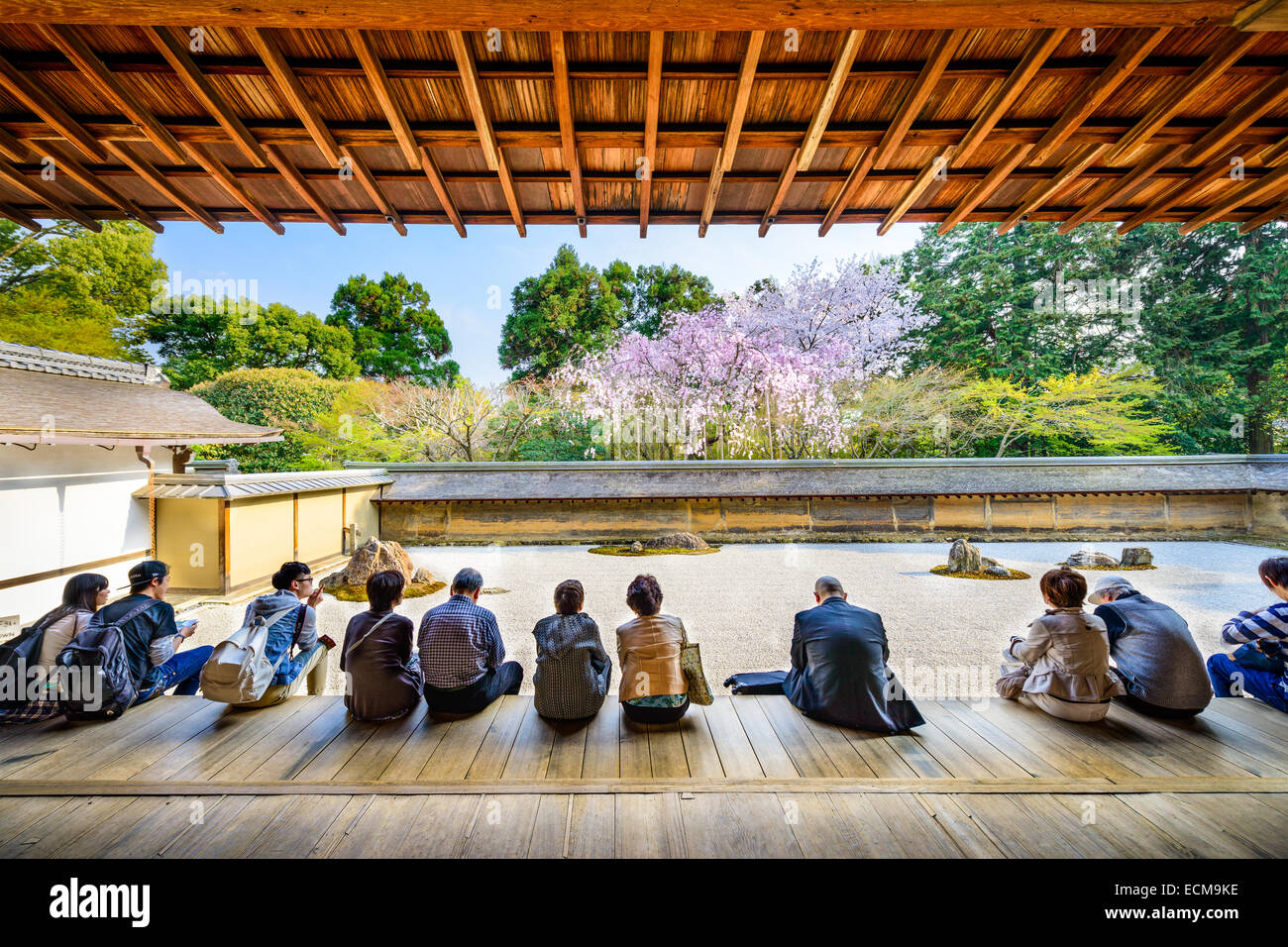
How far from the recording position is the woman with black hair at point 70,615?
8.45ft

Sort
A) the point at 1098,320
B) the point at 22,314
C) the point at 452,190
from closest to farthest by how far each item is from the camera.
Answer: the point at 452,190 < the point at 22,314 < the point at 1098,320

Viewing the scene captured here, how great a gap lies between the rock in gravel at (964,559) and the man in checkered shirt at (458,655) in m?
7.86

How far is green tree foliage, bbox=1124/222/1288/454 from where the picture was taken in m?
14.5

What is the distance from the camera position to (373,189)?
275cm

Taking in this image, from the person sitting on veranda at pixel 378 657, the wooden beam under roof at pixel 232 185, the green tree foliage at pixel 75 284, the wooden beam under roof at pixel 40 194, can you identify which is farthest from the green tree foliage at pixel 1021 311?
the green tree foliage at pixel 75 284

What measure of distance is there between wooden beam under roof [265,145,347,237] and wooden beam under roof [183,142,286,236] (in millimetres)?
239

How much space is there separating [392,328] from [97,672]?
22750 millimetres

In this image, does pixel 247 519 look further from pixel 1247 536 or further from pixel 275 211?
pixel 1247 536

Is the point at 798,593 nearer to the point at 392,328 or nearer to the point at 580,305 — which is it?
the point at 580,305

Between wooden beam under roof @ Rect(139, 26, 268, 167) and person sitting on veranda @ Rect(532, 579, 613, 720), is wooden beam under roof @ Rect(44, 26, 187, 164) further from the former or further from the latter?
person sitting on veranda @ Rect(532, 579, 613, 720)
